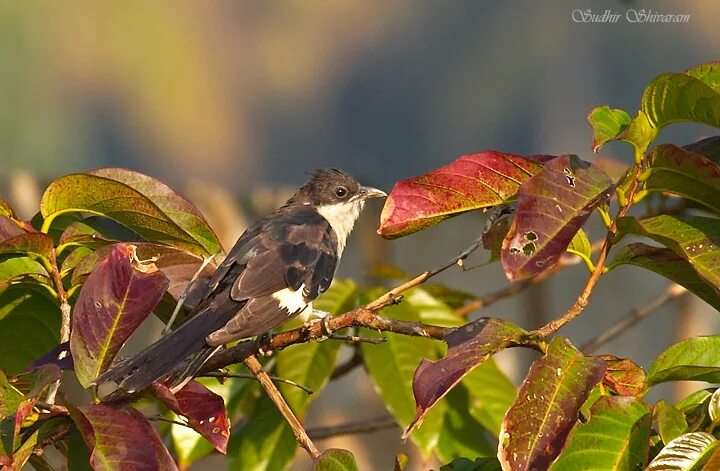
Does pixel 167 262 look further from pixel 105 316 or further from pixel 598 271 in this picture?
pixel 598 271

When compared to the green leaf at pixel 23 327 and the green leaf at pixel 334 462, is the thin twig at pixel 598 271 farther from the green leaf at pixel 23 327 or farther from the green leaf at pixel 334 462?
the green leaf at pixel 23 327

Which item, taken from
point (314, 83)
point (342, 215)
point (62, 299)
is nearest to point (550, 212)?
point (62, 299)

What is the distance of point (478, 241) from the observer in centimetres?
211

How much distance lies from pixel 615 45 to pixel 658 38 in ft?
0.69

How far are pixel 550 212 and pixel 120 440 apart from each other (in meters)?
0.87

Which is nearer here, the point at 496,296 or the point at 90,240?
the point at 90,240

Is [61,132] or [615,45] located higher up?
[615,45]

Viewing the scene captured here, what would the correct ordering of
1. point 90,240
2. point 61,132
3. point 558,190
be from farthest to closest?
point 61,132
point 90,240
point 558,190

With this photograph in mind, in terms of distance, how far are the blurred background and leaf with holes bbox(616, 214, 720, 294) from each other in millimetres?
2434

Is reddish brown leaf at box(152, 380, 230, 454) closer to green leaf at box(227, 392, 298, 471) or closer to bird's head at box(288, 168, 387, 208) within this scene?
green leaf at box(227, 392, 298, 471)

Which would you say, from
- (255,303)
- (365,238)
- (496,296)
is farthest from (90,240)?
(365,238)

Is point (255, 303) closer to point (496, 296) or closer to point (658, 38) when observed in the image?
point (496, 296)

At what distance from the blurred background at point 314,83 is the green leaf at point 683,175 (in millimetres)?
2419

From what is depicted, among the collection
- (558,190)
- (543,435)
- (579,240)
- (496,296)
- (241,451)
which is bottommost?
(241,451)
